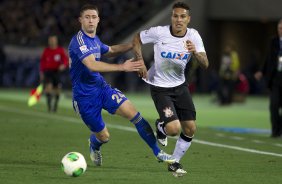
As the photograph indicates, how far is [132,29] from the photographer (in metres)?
41.4

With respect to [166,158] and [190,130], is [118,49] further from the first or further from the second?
[166,158]

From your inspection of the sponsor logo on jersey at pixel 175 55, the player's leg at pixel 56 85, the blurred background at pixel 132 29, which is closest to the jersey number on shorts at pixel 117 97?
the sponsor logo on jersey at pixel 175 55

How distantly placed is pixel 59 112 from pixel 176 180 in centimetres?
1445

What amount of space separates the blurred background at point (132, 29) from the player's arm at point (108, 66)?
86.4 ft

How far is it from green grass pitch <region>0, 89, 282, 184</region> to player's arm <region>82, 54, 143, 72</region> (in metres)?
1.33

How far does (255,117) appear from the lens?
25.1 m

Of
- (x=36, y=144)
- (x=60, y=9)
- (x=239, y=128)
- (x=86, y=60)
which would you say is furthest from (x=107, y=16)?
(x=86, y=60)

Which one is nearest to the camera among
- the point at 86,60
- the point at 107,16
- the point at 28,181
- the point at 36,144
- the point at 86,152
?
the point at 28,181

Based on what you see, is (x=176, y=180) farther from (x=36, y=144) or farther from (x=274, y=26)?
(x=274, y=26)

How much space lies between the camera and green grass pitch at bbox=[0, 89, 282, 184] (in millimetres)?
11094

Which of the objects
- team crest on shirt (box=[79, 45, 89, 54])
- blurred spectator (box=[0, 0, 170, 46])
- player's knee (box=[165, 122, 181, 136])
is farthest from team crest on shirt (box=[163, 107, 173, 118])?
blurred spectator (box=[0, 0, 170, 46])

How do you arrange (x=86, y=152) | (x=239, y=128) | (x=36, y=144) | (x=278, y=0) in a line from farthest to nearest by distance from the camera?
(x=278, y=0), (x=239, y=128), (x=36, y=144), (x=86, y=152)

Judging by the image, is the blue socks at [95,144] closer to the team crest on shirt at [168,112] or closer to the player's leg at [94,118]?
the player's leg at [94,118]

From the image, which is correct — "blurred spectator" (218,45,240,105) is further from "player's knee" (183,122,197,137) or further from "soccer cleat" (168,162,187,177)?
"soccer cleat" (168,162,187,177)
